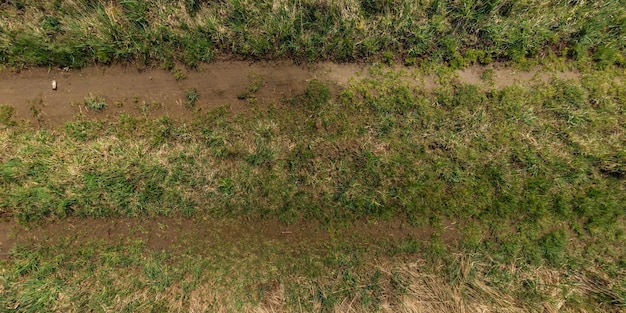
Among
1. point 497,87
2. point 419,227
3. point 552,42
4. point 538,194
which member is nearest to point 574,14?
point 552,42

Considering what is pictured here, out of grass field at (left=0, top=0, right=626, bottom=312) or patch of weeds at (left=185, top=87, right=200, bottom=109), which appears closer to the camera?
grass field at (left=0, top=0, right=626, bottom=312)

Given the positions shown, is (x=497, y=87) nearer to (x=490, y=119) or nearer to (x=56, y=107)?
(x=490, y=119)

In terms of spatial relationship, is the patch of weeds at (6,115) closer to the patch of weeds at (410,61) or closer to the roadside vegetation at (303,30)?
the roadside vegetation at (303,30)

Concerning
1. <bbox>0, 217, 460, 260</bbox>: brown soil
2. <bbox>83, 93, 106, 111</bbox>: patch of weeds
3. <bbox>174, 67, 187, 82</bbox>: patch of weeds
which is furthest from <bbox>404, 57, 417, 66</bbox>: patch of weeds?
<bbox>83, 93, 106, 111</bbox>: patch of weeds

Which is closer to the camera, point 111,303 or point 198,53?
point 111,303

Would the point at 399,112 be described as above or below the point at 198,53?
below

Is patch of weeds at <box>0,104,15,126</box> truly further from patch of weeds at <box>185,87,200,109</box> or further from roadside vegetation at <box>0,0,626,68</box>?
patch of weeds at <box>185,87,200,109</box>
